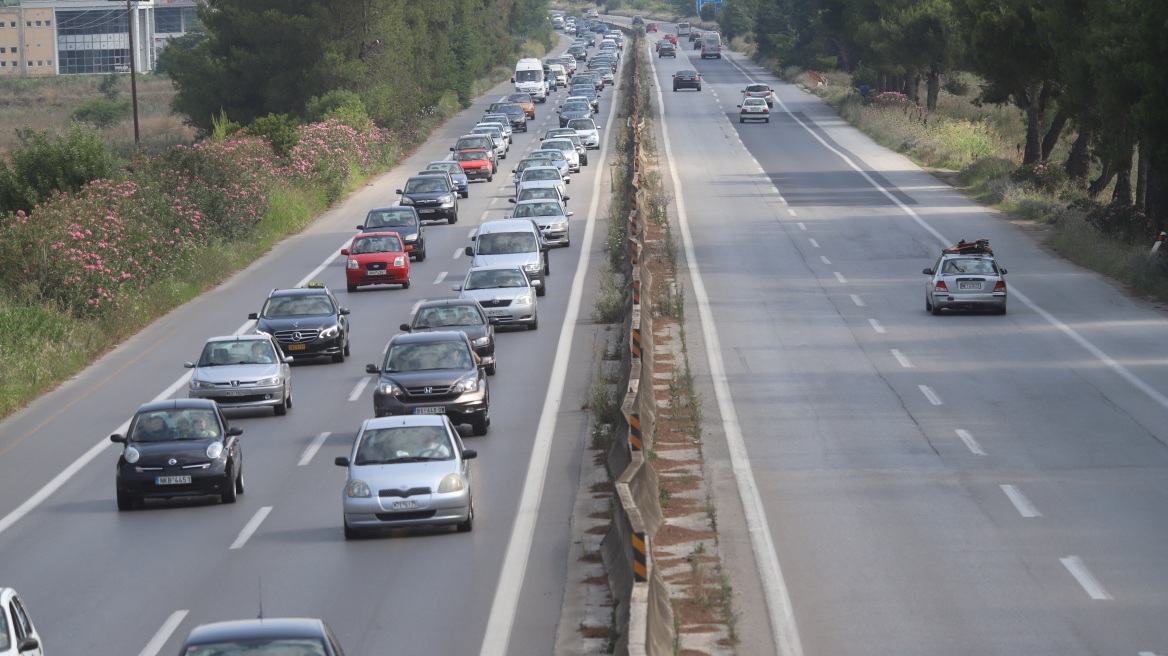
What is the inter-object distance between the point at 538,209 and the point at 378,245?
756 centimetres

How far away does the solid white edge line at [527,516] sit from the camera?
14.1 m

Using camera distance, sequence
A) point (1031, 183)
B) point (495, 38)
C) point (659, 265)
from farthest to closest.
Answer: point (495, 38), point (1031, 183), point (659, 265)

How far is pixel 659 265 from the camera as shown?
A: 4178 centimetres

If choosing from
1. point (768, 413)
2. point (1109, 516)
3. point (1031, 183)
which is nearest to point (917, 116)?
point (1031, 183)

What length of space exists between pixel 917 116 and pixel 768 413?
194ft

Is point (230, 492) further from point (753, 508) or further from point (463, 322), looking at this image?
point (463, 322)

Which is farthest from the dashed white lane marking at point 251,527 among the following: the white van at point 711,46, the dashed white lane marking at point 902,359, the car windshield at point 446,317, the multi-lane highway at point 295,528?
the white van at point 711,46

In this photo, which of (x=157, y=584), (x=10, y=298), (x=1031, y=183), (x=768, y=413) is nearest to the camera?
(x=157, y=584)

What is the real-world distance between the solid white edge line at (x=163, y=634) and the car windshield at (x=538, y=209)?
31.6 metres

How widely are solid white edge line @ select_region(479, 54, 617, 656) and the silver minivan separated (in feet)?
5.26

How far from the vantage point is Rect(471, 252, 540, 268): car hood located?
122 ft

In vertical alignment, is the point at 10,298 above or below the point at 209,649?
below

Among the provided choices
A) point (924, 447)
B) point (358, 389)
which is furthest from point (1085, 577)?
point (358, 389)

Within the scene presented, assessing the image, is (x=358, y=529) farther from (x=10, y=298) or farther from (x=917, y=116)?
(x=917, y=116)
